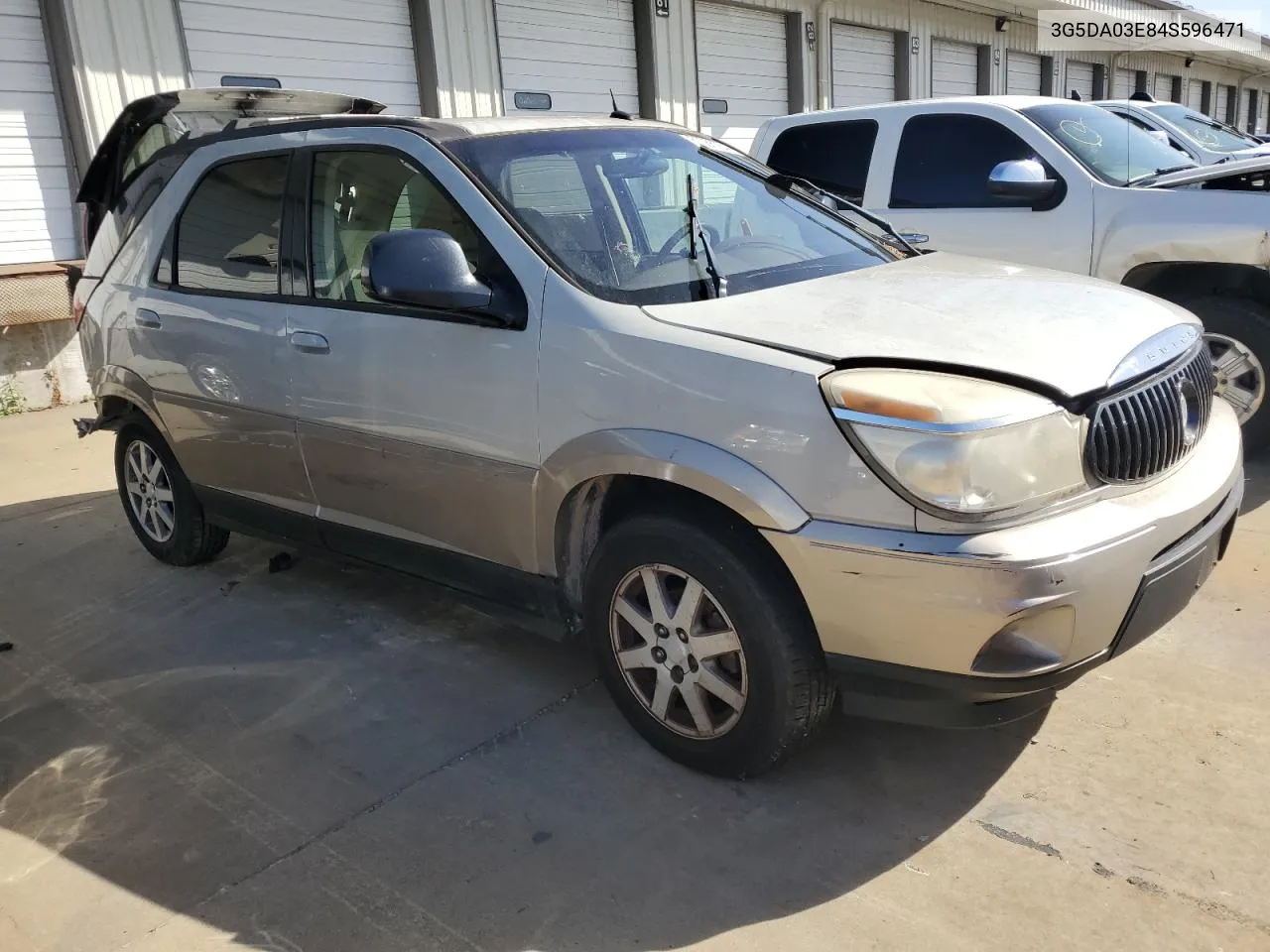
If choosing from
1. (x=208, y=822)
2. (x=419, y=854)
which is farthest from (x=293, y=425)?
(x=419, y=854)

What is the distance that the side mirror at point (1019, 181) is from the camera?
5.32 m

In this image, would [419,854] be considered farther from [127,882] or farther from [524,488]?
[524,488]

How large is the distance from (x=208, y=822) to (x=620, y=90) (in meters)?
10.7

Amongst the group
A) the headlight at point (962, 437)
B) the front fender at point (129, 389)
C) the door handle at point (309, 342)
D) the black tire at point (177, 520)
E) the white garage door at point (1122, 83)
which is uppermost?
the white garage door at point (1122, 83)

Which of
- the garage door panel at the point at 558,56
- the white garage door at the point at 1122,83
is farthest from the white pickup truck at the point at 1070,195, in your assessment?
the white garage door at the point at 1122,83

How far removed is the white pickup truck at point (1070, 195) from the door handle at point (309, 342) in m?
2.51

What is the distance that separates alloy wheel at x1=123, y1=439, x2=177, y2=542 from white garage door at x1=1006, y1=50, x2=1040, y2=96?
62.0ft

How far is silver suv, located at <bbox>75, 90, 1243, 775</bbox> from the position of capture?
2.35 meters

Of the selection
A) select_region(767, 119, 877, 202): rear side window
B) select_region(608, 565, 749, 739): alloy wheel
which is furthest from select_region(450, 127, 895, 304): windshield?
select_region(767, 119, 877, 202): rear side window

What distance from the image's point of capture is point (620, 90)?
12.0m

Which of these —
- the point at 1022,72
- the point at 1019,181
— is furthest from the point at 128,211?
the point at 1022,72

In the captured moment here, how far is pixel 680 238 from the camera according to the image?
3.14m

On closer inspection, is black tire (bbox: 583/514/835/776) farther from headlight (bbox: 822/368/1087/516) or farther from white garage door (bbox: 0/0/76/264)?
white garage door (bbox: 0/0/76/264)

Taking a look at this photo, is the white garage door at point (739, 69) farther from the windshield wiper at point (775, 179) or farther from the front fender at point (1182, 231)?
the windshield wiper at point (775, 179)
